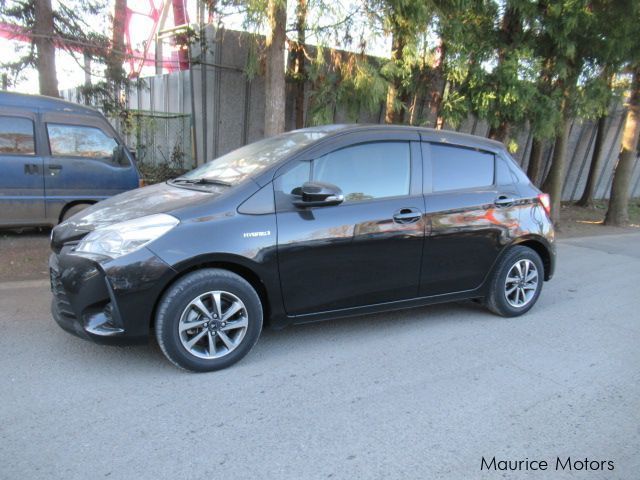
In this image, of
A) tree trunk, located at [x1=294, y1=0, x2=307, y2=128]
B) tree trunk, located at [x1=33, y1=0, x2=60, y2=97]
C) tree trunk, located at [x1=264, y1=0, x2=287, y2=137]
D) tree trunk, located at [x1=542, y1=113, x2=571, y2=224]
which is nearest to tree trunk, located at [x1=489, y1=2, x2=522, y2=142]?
tree trunk, located at [x1=542, y1=113, x2=571, y2=224]

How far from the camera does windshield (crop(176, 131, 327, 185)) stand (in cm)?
404

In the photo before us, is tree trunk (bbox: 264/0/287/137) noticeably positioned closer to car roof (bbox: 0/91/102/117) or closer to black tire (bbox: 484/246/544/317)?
car roof (bbox: 0/91/102/117)

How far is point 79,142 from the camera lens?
732 cm

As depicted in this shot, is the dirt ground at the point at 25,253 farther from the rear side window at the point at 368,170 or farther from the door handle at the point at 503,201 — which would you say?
the door handle at the point at 503,201

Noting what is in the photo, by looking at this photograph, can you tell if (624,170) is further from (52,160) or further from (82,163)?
(52,160)

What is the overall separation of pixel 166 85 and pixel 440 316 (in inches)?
393

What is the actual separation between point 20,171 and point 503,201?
6.15 metres

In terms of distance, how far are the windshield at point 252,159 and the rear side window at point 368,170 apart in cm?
25

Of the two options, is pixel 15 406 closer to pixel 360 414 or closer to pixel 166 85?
pixel 360 414

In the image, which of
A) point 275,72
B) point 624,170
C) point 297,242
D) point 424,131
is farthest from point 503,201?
point 624,170

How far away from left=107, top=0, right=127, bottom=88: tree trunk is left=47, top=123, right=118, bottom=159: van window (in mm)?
2665

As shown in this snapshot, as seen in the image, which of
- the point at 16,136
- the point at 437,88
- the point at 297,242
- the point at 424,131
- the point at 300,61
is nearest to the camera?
the point at 297,242

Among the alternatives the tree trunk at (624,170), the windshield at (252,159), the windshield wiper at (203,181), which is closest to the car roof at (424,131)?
the windshield at (252,159)

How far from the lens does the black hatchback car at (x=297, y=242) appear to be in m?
3.44
